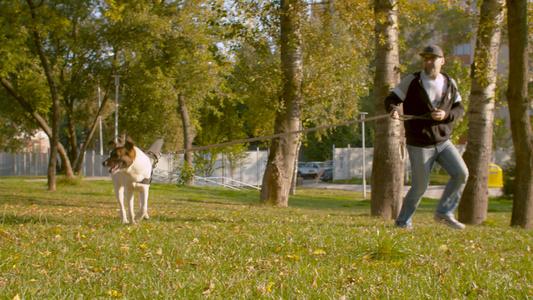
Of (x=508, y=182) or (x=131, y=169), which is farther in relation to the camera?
(x=508, y=182)

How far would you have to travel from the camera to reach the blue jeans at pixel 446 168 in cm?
620

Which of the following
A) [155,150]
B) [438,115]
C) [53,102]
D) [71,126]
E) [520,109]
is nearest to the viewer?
[438,115]

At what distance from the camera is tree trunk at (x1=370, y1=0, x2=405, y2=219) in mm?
10188

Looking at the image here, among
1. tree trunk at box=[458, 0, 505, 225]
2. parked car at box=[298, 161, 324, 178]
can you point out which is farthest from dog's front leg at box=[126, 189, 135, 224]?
parked car at box=[298, 161, 324, 178]

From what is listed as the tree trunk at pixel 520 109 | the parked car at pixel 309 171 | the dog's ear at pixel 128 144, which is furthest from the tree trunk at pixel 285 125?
the parked car at pixel 309 171

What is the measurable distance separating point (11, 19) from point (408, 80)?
14.1 meters

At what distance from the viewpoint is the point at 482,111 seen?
424 inches

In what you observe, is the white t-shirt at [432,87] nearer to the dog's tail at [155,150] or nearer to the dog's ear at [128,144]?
the dog's tail at [155,150]

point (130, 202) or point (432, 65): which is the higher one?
point (432, 65)

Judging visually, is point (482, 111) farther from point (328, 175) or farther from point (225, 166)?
point (328, 175)

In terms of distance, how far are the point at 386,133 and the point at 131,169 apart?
5335mm

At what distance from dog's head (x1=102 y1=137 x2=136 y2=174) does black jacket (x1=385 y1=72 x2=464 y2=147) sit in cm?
318

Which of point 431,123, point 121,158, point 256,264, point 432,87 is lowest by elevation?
point 256,264

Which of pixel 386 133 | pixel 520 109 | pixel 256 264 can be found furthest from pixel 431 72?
pixel 520 109
